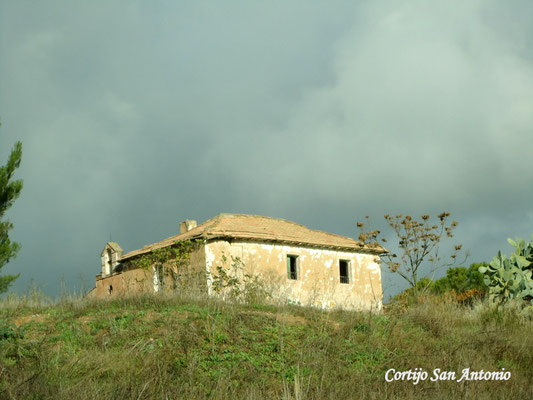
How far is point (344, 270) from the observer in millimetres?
29750

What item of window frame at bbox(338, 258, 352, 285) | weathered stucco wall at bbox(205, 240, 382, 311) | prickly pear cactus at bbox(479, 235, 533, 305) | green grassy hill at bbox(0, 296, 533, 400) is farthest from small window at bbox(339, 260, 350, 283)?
green grassy hill at bbox(0, 296, 533, 400)

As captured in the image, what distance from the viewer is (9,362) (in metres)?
9.60

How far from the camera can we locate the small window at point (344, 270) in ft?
95.9

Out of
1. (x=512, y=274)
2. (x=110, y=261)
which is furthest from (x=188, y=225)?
(x=512, y=274)

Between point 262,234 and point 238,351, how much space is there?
51.1 ft

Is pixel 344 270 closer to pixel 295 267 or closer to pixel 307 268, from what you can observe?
pixel 307 268

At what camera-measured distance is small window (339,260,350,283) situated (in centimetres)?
→ 2923

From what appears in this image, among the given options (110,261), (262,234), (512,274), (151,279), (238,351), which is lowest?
(238,351)

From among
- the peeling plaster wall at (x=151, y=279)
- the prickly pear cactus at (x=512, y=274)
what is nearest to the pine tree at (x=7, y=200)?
the peeling plaster wall at (x=151, y=279)

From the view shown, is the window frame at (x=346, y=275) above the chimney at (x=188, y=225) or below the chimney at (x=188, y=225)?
below

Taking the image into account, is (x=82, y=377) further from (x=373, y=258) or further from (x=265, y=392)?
(x=373, y=258)

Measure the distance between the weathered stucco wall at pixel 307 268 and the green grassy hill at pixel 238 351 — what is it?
1014 cm

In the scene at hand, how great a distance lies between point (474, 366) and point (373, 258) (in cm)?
2021

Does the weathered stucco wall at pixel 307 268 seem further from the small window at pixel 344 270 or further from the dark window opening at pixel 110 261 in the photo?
the dark window opening at pixel 110 261
